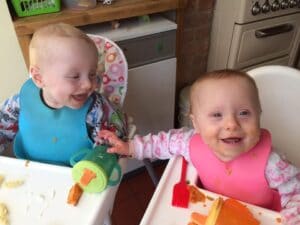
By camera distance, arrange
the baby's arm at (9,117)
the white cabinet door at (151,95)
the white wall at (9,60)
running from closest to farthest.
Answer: the baby's arm at (9,117) → the white wall at (9,60) → the white cabinet door at (151,95)

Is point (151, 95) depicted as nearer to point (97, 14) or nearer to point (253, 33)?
point (97, 14)

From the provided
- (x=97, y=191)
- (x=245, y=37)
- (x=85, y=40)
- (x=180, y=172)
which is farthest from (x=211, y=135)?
(x=245, y=37)

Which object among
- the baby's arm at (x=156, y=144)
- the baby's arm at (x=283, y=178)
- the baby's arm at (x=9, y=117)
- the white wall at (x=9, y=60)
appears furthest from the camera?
the white wall at (x=9, y=60)

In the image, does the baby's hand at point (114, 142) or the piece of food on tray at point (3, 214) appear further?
the baby's hand at point (114, 142)

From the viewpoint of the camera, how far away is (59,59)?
2.43 feet

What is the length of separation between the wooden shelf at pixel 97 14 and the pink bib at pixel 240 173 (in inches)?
24.2

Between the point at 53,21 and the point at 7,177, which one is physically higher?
the point at 53,21

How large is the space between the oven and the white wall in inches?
38.1

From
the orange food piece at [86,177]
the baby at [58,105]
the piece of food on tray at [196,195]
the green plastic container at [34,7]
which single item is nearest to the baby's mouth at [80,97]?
the baby at [58,105]

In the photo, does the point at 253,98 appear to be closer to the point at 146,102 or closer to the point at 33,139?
the point at 33,139

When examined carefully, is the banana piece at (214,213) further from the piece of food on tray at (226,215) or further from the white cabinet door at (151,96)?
the white cabinet door at (151,96)

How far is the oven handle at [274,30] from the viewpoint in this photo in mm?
1491

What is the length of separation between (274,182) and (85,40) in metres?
0.56

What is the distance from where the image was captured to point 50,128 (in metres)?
0.83
